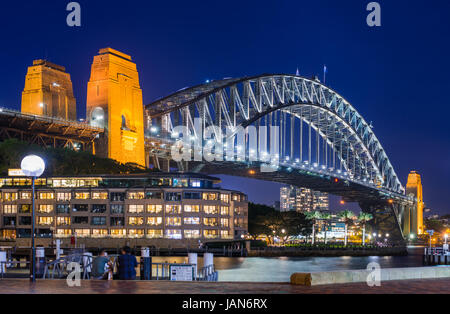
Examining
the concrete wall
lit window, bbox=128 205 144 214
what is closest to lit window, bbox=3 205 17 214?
lit window, bbox=128 205 144 214

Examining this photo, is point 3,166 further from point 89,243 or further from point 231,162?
point 231,162

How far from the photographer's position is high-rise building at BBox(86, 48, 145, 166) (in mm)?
99062

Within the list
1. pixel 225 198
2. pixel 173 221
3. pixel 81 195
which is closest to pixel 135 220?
pixel 173 221

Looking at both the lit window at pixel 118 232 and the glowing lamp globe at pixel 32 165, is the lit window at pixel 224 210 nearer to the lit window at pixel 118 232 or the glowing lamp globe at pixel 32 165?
the lit window at pixel 118 232

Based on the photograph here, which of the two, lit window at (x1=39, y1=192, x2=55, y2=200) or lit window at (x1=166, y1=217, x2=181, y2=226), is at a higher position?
lit window at (x1=39, y1=192, x2=55, y2=200)

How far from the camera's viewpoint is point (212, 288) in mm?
14305

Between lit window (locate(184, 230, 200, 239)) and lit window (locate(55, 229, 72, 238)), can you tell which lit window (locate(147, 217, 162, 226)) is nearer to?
lit window (locate(184, 230, 200, 239))

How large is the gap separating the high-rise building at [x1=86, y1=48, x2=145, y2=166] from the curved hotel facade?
11.4m

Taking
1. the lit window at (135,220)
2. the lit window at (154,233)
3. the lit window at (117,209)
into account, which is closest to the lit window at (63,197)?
the lit window at (117,209)

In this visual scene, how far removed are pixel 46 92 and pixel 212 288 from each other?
303ft

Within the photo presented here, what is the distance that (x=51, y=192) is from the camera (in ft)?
298

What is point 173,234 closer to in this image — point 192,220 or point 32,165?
point 192,220

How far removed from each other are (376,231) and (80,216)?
11265cm
